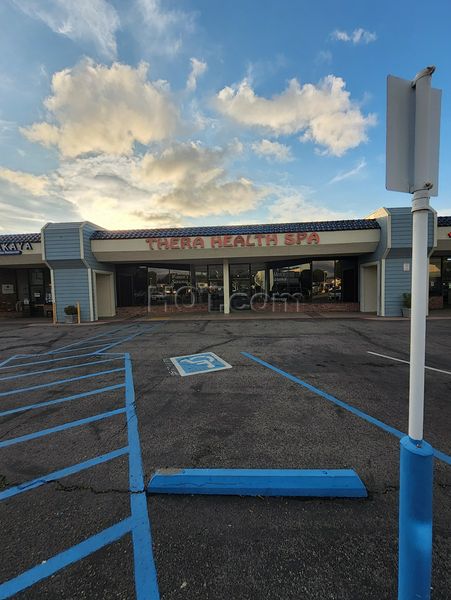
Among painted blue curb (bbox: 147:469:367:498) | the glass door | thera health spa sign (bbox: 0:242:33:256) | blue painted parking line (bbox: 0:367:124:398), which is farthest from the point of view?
the glass door

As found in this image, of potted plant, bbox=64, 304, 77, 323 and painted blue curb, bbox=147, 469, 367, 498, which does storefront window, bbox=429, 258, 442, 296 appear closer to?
painted blue curb, bbox=147, 469, 367, 498

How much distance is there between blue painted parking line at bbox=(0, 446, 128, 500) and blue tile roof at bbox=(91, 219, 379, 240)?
1448cm

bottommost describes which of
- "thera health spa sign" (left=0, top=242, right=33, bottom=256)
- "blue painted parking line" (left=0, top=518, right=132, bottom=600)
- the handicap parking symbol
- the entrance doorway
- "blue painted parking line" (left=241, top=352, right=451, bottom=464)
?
"blue painted parking line" (left=0, top=518, right=132, bottom=600)

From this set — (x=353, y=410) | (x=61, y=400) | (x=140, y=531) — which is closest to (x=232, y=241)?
(x=61, y=400)

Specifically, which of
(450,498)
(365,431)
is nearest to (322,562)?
(450,498)

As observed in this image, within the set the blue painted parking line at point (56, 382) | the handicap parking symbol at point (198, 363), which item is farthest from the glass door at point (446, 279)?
the blue painted parking line at point (56, 382)

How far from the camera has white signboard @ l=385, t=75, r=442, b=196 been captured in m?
1.67

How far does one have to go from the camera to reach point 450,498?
2596mm

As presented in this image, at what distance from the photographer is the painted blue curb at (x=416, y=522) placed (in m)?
1.49

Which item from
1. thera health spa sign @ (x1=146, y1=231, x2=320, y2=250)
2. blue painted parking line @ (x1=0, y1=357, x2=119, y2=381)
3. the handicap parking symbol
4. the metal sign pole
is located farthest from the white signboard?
thera health spa sign @ (x1=146, y1=231, x2=320, y2=250)

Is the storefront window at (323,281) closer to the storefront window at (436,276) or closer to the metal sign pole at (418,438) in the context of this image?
the storefront window at (436,276)

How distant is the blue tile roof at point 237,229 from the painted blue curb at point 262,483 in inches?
582

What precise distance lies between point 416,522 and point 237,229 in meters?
16.5

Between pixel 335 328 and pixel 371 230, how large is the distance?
22.3 ft
